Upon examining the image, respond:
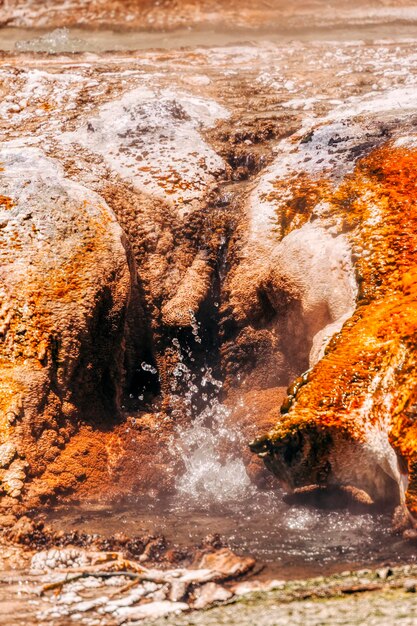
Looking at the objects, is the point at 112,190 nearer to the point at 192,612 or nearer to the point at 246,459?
the point at 246,459

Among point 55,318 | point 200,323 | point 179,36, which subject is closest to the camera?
point 55,318

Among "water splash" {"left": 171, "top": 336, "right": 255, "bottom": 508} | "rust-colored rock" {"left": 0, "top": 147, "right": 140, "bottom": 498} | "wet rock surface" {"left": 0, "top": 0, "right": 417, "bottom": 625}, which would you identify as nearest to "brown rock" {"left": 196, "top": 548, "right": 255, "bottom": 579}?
"wet rock surface" {"left": 0, "top": 0, "right": 417, "bottom": 625}

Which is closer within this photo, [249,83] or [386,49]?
[249,83]

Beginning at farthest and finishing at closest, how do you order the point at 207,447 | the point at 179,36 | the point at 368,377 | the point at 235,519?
the point at 179,36, the point at 207,447, the point at 235,519, the point at 368,377

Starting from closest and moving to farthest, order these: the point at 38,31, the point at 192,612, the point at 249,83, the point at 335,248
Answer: the point at 192,612
the point at 335,248
the point at 249,83
the point at 38,31

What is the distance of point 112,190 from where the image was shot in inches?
208

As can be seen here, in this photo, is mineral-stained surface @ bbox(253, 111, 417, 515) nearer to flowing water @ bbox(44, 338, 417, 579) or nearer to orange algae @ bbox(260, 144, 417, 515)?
orange algae @ bbox(260, 144, 417, 515)

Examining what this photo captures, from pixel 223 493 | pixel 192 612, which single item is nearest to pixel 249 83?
pixel 223 493

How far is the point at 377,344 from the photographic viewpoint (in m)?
3.76

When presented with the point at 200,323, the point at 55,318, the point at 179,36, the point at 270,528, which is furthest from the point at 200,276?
the point at 179,36

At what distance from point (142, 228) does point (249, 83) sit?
229cm

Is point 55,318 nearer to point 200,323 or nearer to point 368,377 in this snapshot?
point 200,323

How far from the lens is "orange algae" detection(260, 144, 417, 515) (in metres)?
3.51

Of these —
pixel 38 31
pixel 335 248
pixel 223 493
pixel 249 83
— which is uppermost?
pixel 38 31
